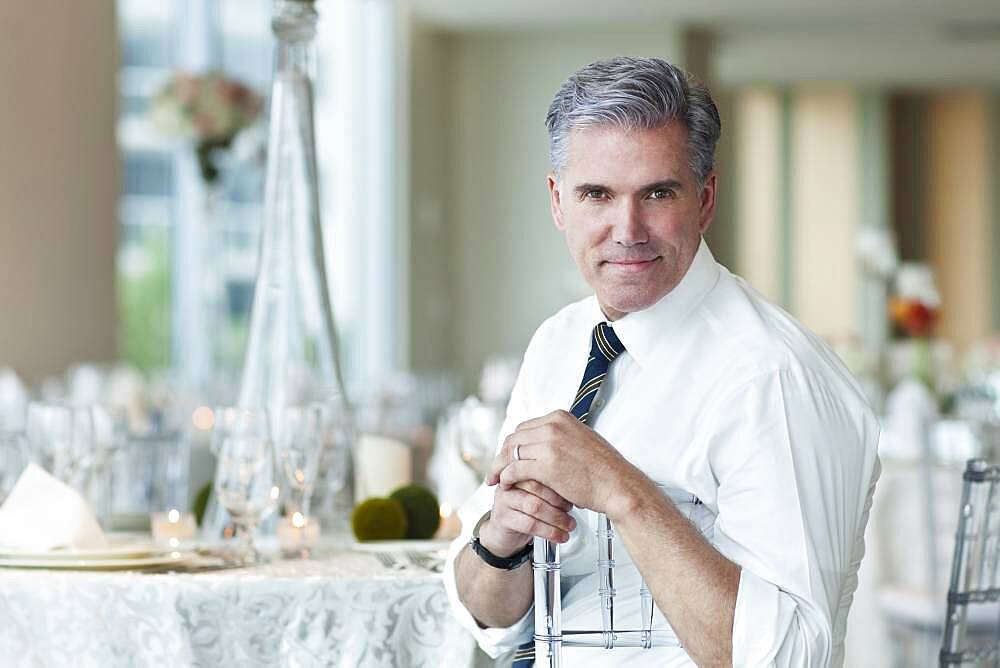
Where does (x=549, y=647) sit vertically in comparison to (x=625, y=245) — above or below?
below

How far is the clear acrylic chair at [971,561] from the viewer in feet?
8.16

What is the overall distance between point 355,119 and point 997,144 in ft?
22.9

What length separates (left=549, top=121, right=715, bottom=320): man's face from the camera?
70.3 inches

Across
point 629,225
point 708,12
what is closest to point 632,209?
point 629,225

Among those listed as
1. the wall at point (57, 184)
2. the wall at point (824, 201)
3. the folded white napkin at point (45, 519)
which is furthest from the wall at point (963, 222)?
the folded white napkin at point (45, 519)

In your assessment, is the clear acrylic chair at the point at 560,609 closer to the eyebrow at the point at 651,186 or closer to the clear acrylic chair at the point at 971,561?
the eyebrow at the point at 651,186

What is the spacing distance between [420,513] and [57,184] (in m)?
4.79

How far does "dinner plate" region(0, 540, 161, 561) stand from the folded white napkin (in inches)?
0.7

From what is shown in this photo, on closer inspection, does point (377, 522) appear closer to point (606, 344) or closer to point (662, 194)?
point (606, 344)

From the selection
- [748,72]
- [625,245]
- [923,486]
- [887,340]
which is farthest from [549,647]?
[887,340]

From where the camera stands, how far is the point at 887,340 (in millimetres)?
14492

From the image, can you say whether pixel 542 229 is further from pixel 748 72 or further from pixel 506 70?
pixel 748 72

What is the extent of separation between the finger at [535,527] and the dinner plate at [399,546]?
0.71 meters

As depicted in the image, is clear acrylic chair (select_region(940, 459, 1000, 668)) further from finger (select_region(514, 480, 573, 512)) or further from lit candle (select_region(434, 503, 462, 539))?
finger (select_region(514, 480, 573, 512))
